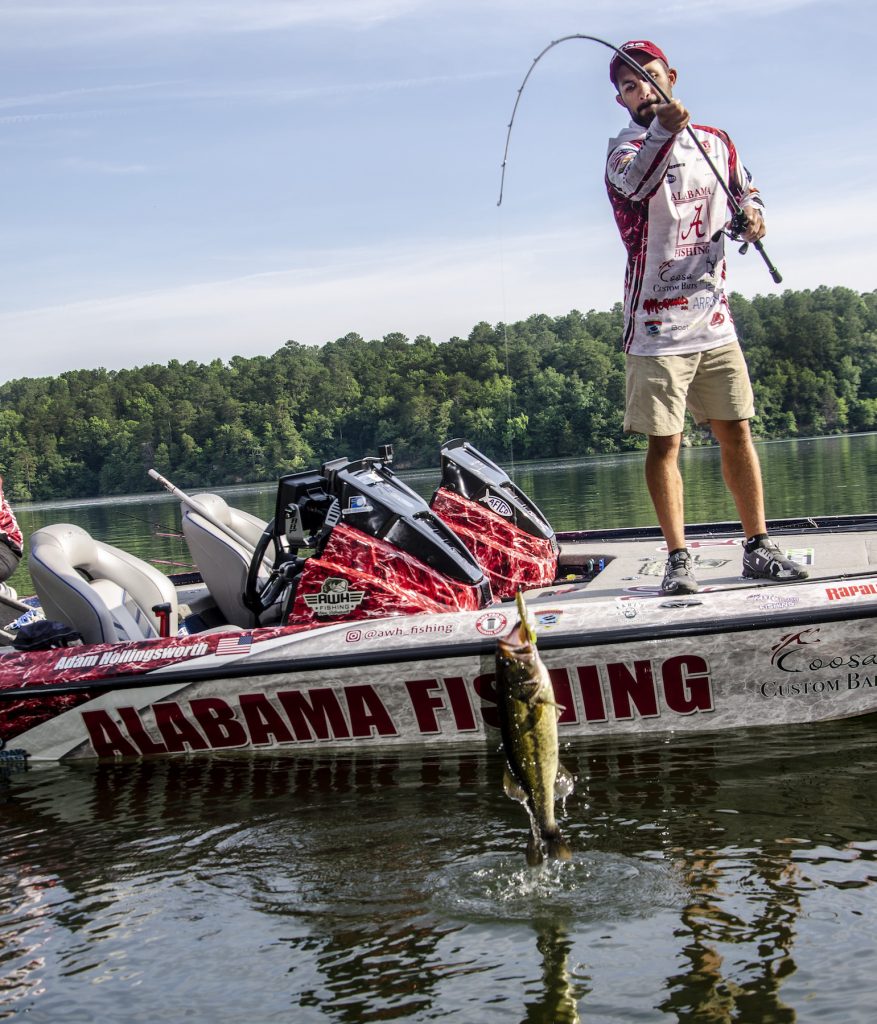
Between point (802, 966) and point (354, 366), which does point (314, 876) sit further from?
point (354, 366)

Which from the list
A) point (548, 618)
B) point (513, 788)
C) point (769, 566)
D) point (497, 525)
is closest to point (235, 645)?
point (548, 618)

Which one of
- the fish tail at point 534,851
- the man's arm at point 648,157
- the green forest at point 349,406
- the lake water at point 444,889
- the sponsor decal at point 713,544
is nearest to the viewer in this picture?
the lake water at point 444,889

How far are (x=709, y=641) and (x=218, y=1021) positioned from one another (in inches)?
107

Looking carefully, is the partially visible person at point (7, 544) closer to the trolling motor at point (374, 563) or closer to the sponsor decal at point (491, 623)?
the trolling motor at point (374, 563)

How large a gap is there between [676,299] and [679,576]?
1317 mm

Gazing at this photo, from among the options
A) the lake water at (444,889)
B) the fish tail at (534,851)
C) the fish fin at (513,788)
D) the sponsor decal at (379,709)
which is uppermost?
the fish fin at (513,788)

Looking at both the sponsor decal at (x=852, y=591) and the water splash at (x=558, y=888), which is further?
the sponsor decal at (x=852, y=591)

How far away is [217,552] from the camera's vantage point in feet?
22.0

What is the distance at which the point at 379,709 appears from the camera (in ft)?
18.7

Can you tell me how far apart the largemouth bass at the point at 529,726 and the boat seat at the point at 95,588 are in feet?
9.92

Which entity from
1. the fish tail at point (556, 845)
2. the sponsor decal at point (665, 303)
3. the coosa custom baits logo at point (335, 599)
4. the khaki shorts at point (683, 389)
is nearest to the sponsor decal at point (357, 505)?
the coosa custom baits logo at point (335, 599)

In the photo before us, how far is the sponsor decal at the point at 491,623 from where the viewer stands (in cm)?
544

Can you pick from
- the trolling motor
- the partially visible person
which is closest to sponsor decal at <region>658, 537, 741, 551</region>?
the trolling motor

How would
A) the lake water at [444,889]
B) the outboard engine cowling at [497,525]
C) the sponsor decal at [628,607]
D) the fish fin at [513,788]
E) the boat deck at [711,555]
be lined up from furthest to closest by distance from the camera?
the outboard engine cowling at [497,525] → the boat deck at [711,555] → the sponsor decal at [628,607] → the fish fin at [513,788] → the lake water at [444,889]
